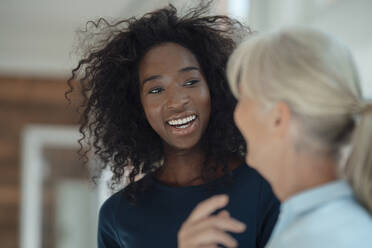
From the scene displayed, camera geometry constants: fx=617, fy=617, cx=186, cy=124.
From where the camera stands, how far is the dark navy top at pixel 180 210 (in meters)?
1.62

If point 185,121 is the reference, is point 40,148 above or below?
below

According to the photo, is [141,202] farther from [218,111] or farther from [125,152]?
[218,111]

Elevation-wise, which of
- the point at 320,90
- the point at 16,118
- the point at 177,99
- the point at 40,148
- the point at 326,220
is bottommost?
the point at 40,148

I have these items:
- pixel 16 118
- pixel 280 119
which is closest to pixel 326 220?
pixel 280 119

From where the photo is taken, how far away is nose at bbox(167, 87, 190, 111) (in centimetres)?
164

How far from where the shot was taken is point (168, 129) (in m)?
1.67

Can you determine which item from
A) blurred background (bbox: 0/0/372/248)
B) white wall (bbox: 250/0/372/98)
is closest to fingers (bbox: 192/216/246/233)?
white wall (bbox: 250/0/372/98)

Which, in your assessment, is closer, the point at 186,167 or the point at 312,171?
the point at 312,171

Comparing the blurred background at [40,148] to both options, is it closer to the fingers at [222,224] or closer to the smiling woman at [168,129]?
the smiling woman at [168,129]

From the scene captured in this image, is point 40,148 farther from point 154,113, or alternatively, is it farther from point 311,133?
point 311,133

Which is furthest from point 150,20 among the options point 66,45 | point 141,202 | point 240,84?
point 66,45

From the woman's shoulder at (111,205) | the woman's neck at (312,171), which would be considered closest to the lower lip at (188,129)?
the woman's shoulder at (111,205)

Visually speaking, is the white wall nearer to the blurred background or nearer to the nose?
the nose

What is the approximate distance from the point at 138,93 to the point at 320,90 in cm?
90
